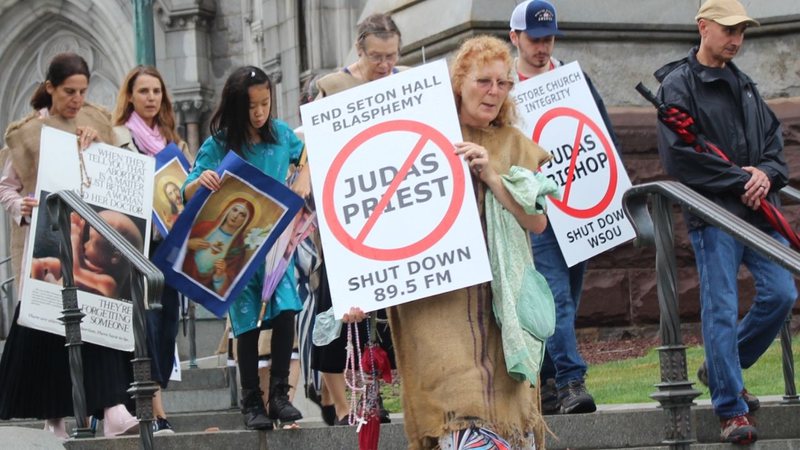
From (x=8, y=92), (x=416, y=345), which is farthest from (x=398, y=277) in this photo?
(x=8, y=92)

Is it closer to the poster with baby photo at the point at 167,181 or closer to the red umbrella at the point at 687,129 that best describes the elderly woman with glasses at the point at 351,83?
the poster with baby photo at the point at 167,181

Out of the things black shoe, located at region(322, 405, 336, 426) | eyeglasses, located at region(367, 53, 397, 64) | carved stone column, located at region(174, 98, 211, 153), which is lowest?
black shoe, located at region(322, 405, 336, 426)

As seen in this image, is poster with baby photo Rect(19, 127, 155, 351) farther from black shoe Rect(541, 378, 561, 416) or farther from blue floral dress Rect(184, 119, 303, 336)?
black shoe Rect(541, 378, 561, 416)

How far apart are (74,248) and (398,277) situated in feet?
9.32

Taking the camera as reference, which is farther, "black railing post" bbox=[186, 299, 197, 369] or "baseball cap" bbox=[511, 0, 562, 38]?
"black railing post" bbox=[186, 299, 197, 369]

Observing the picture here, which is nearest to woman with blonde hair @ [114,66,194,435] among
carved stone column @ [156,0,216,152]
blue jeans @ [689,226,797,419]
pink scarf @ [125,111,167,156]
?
pink scarf @ [125,111,167,156]

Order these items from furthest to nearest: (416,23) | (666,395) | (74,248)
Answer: (416,23)
(74,248)
(666,395)

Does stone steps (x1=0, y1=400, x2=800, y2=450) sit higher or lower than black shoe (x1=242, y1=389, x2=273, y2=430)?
lower

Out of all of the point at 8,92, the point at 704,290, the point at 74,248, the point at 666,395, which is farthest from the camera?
the point at 8,92

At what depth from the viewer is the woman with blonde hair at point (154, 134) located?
9.08 meters

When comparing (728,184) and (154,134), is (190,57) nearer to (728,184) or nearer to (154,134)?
(154,134)

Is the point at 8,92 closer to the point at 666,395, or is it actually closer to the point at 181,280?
the point at 181,280

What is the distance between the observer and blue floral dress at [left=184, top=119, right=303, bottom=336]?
8.24 meters

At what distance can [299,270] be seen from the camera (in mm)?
10094
